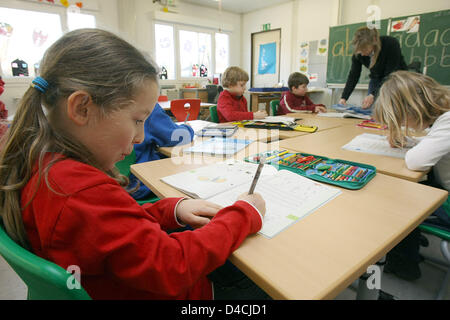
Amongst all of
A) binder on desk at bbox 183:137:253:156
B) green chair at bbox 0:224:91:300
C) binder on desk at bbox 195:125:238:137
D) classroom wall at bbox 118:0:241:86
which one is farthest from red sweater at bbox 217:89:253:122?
classroom wall at bbox 118:0:241:86

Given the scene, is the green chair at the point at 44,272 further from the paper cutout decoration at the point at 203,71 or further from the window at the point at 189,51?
the paper cutout decoration at the point at 203,71

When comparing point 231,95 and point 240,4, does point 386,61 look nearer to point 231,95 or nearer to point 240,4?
point 231,95

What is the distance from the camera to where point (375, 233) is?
1.90ft

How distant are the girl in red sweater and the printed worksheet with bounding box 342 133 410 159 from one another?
902 mm

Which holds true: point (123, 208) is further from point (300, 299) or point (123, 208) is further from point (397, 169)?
point (397, 169)

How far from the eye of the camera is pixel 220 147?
1.29 meters

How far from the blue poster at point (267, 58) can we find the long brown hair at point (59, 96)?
6330mm

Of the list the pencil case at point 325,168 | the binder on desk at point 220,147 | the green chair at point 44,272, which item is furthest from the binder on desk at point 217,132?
the green chair at point 44,272

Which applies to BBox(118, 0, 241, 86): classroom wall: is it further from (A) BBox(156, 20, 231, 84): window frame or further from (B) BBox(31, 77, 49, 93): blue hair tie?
(B) BBox(31, 77, 49, 93): blue hair tie

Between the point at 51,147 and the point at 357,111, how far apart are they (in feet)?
8.24

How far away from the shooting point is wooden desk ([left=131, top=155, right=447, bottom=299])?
0.45 meters

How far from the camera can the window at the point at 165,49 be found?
5.61 meters

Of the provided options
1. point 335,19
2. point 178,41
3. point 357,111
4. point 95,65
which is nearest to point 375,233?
point 95,65

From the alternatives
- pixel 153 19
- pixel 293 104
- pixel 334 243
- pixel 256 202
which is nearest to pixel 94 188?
pixel 256 202
